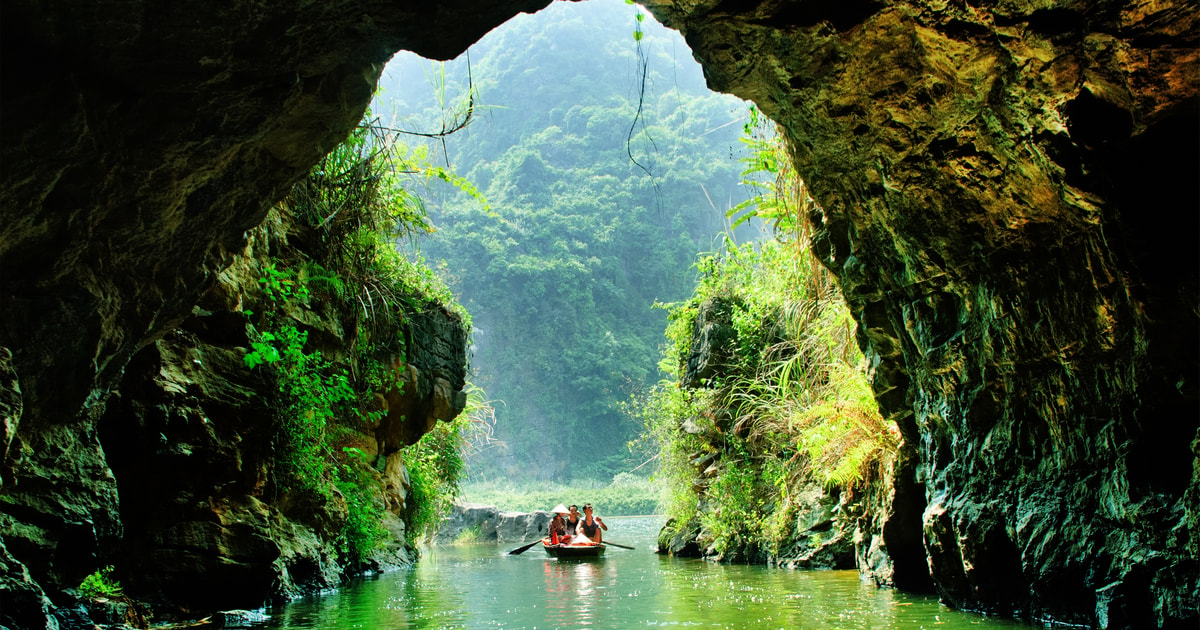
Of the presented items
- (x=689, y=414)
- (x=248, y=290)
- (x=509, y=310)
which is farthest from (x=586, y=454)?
(x=248, y=290)

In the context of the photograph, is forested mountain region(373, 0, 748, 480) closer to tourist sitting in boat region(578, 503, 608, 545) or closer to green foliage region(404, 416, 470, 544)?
green foliage region(404, 416, 470, 544)

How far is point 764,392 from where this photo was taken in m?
11.5

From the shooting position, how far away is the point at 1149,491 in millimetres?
3977

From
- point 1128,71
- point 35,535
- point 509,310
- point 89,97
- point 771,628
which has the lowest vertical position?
point 771,628

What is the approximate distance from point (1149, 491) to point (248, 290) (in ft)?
21.3

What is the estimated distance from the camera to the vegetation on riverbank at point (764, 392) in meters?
7.53

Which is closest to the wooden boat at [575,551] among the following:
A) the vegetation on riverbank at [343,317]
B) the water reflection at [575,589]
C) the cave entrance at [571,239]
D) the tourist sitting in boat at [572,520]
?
the water reflection at [575,589]

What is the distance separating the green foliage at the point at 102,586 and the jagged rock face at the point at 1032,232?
Result: 15.9 feet

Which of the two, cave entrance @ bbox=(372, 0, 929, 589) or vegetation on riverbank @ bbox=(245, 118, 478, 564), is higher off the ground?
cave entrance @ bbox=(372, 0, 929, 589)

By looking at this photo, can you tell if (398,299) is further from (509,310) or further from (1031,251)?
(509,310)

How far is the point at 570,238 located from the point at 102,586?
60794mm

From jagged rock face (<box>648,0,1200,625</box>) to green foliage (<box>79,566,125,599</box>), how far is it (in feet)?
15.9

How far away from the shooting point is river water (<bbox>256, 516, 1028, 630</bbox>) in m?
5.46

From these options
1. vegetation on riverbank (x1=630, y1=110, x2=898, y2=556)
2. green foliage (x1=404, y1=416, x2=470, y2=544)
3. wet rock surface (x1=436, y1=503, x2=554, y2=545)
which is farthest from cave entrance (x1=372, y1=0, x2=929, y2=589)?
vegetation on riverbank (x1=630, y1=110, x2=898, y2=556)
